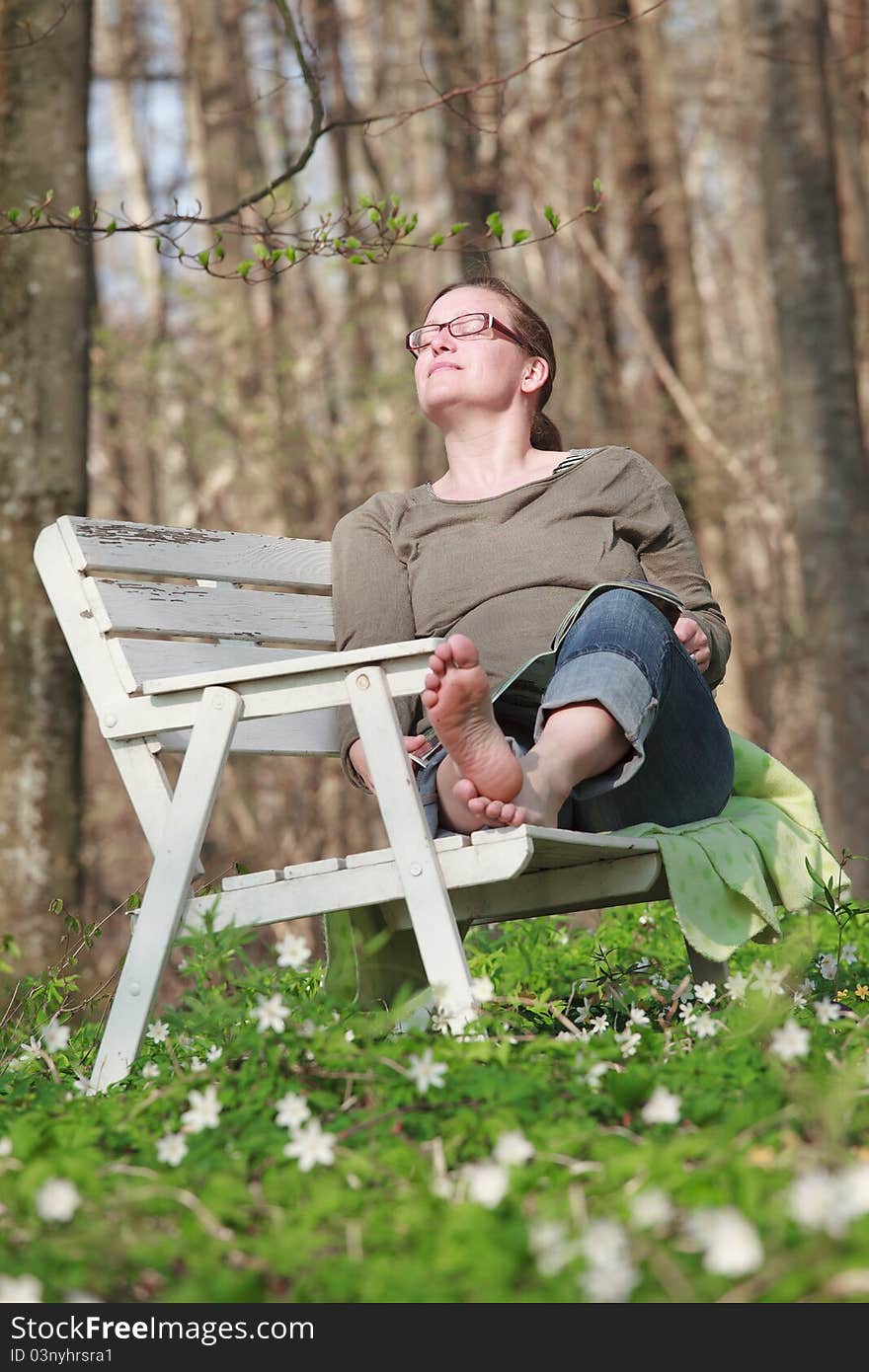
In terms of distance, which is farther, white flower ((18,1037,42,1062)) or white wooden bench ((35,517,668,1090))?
white flower ((18,1037,42,1062))

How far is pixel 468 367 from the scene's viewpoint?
348 centimetres

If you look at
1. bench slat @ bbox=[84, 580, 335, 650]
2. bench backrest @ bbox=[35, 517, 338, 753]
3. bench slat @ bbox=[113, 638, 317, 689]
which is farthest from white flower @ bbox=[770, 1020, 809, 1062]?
bench slat @ bbox=[84, 580, 335, 650]

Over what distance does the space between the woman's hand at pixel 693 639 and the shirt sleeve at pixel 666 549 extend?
0.11 meters

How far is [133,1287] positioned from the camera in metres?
1.60

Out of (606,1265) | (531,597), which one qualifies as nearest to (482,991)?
(606,1265)

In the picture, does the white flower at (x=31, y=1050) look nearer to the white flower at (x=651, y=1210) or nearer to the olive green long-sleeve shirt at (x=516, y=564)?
the olive green long-sleeve shirt at (x=516, y=564)

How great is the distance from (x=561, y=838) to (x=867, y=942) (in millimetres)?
1639

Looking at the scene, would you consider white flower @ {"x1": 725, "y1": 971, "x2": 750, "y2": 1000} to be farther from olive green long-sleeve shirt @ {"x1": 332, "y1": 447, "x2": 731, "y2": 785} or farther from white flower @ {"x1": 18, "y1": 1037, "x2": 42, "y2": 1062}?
Answer: white flower @ {"x1": 18, "y1": 1037, "x2": 42, "y2": 1062}

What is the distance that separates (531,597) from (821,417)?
3603mm

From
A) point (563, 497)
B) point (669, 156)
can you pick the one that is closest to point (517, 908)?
point (563, 497)

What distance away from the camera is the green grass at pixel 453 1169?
1.33m

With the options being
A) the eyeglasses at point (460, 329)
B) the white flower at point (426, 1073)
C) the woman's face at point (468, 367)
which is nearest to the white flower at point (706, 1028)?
the white flower at point (426, 1073)

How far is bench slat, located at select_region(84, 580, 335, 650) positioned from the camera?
3094 mm
